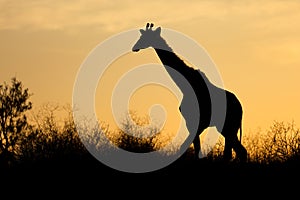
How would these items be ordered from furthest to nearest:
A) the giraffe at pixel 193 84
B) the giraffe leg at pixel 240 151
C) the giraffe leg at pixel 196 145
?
the giraffe leg at pixel 240 151 → the giraffe at pixel 193 84 → the giraffe leg at pixel 196 145

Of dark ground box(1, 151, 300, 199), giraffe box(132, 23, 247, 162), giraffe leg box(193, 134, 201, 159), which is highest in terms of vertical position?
giraffe box(132, 23, 247, 162)

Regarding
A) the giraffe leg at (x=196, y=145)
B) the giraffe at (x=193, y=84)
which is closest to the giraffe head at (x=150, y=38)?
the giraffe at (x=193, y=84)

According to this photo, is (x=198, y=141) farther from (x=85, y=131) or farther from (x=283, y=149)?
(x=85, y=131)

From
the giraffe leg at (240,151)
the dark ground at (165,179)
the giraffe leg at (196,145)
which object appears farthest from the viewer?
the giraffe leg at (240,151)

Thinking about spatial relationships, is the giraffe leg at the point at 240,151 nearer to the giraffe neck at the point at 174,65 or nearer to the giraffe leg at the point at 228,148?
the giraffe leg at the point at 228,148

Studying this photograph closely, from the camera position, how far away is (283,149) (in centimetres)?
3234

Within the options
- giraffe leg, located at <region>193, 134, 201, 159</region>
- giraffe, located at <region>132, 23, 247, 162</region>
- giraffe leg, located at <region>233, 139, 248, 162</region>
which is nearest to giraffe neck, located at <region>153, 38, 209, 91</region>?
giraffe, located at <region>132, 23, 247, 162</region>

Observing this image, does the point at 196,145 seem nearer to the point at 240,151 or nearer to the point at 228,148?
the point at 228,148

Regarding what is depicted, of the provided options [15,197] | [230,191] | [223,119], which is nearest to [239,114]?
[223,119]

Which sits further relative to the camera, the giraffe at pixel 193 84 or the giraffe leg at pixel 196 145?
the giraffe at pixel 193 84

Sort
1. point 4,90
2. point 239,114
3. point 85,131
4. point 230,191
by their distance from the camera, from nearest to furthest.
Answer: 1. point 230,191
2. point 239,114
3. point 85,131
4. point 4,90

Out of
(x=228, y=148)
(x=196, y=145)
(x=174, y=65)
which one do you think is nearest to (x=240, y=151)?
(x=228, y=148)

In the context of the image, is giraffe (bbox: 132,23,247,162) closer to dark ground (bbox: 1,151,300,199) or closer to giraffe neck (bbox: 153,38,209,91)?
giraffe neck (bbox: 153,38,209,91)

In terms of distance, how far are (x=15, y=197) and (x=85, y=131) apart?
9704 mm
